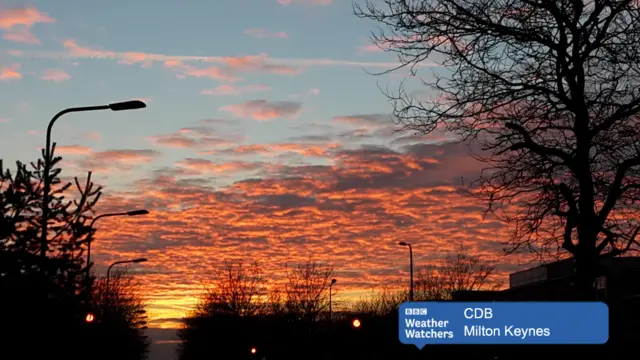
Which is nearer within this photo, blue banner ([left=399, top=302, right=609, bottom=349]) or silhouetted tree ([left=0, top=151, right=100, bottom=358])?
blue banner ([left=399, top=302, right=609, bottom=349])

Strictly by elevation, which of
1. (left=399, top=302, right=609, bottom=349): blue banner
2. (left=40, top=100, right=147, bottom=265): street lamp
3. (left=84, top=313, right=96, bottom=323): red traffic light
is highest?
(left=40, top=100, right=147, bottom=265): street lamp

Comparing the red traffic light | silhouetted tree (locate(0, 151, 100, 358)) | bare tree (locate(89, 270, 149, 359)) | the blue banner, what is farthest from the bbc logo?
bare tree (locate(89, 270, 149, 359))

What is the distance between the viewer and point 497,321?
1220 cm

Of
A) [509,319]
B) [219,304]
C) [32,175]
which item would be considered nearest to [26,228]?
[32,175]

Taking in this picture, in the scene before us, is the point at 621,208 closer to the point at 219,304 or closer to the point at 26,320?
the point at 26,320

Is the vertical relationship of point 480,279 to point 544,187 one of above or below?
above

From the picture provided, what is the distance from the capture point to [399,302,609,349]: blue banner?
39.6ft

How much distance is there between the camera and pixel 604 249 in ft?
52.7

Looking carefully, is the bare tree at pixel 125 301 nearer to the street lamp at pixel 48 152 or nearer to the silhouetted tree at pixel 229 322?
the silhouetted tree at pixel 229 322

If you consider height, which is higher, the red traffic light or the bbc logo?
the red traffic light

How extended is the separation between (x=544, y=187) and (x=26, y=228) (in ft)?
46.2

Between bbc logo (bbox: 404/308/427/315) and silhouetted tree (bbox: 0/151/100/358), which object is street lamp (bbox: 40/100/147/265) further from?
bbc logo (bbox: 404/308/427/315)

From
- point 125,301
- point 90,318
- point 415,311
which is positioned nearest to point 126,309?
point 125,301

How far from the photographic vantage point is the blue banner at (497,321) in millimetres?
12062
